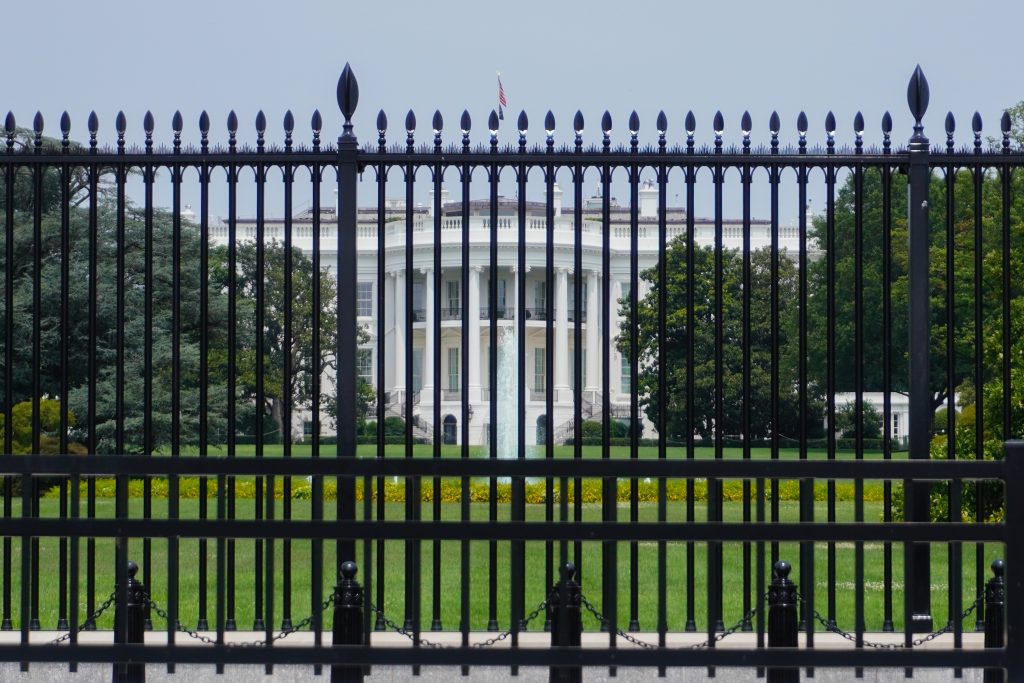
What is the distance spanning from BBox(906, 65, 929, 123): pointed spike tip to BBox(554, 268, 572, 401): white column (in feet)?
107

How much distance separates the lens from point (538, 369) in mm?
40781

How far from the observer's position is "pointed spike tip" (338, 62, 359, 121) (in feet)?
20.7

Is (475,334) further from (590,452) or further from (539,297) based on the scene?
(590,452)

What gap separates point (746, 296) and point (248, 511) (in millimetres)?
13158

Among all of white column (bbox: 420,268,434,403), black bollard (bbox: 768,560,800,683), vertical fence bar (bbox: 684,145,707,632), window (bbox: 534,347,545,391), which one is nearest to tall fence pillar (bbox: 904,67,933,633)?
vertical fence bar (bbox: 684,145,707,632)

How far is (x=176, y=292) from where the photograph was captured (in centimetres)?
622

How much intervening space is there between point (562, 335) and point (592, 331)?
3067 millimetres

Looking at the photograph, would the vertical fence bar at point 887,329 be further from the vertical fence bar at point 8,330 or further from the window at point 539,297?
the window at point 539,297

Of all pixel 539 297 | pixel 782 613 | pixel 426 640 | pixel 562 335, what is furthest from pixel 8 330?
pixel 539 297

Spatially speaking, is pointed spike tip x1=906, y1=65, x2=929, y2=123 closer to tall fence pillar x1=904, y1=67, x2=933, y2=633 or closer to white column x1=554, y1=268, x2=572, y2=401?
tall fence pillar x1=904, y1=67, x2=933, y2=633

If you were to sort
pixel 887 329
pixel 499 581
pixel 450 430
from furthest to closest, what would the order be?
pixel 450 430 → pixel 499 581 → pixel 887 329

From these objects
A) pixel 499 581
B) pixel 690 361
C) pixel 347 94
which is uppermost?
pixel 347 94

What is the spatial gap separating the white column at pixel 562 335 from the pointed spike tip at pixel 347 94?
33.0 m

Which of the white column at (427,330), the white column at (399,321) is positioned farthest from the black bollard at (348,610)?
the white column at (399,321)
